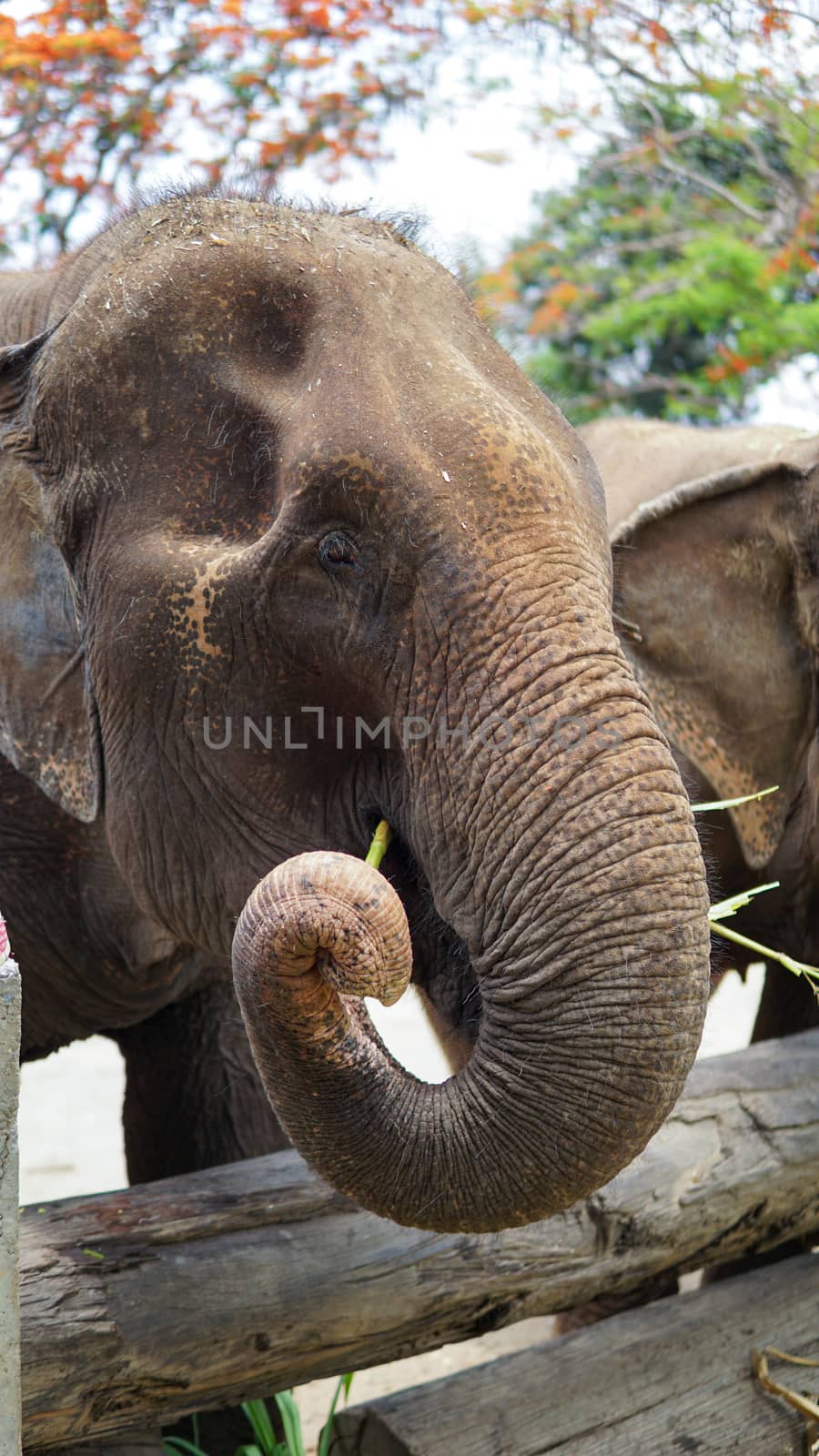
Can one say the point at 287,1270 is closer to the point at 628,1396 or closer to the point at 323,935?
the point at 628,1396

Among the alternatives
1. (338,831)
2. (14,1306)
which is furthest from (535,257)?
(14,1306)

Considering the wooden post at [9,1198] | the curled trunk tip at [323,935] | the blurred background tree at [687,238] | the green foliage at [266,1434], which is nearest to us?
the wooden post at [9,1198]

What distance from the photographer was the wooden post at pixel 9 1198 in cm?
151

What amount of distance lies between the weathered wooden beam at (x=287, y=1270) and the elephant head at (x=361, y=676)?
47 cm

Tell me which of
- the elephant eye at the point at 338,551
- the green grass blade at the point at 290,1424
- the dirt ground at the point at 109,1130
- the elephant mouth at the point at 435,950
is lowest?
the dirt ground at the point at 109,1130

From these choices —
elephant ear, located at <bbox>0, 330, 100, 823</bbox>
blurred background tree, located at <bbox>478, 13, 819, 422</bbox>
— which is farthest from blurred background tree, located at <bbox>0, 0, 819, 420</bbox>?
elephant ear, located at <bbox>0, 330, 100, 823</bbox>

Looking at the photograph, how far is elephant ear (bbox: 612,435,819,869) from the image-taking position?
138 inches

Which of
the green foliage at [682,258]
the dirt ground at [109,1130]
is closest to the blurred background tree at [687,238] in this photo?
the green foliage at [682,258]

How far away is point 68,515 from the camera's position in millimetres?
2254

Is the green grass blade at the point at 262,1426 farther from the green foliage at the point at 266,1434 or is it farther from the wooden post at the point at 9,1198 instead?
the wooden post at the point at 9,1198

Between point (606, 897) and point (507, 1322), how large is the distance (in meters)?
1.23

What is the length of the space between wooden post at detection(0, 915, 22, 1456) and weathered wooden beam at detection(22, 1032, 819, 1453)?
580mm

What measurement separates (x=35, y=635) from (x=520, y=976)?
97 centimetres

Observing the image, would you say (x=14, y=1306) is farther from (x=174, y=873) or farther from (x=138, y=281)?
(x=138, y=281)
